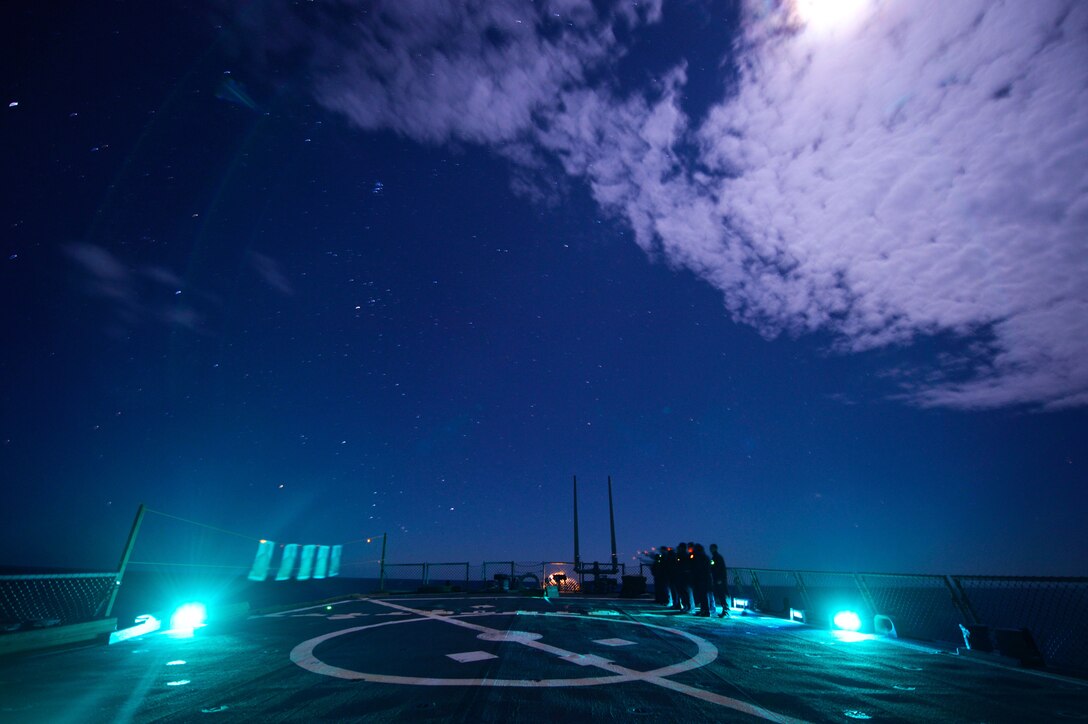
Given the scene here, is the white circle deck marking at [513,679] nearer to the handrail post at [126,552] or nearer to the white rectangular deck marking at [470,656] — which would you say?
the white rectangular deck marking at [470,656]

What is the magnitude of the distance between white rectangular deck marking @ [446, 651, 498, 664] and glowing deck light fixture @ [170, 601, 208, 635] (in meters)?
7.04

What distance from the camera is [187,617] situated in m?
11.1

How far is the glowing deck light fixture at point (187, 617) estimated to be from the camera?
10797 millimetres

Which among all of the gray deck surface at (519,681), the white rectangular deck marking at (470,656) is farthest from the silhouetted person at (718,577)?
the white rectangular deck marking at (470,656)

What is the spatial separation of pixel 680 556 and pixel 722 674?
10.7 meters

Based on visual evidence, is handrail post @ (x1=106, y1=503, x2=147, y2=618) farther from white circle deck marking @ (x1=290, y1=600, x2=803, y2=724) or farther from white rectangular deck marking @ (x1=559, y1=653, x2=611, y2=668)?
white rectangular deck marking @ (x1=559, y1=653, x2=611, y2=668)

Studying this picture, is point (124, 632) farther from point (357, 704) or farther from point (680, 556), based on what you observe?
point (680, 556)

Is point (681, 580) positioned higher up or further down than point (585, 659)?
higher up

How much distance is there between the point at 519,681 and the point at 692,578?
1131cm

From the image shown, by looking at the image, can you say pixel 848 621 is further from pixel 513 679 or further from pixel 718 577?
pixel 513 679

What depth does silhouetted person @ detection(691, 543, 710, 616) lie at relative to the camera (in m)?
14.9

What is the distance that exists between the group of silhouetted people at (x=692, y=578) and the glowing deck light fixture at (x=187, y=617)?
13542 millimetres

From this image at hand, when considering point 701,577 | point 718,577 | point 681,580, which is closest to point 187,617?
point 701,577

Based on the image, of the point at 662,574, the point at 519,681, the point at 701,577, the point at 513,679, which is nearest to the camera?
the point at 519,681
